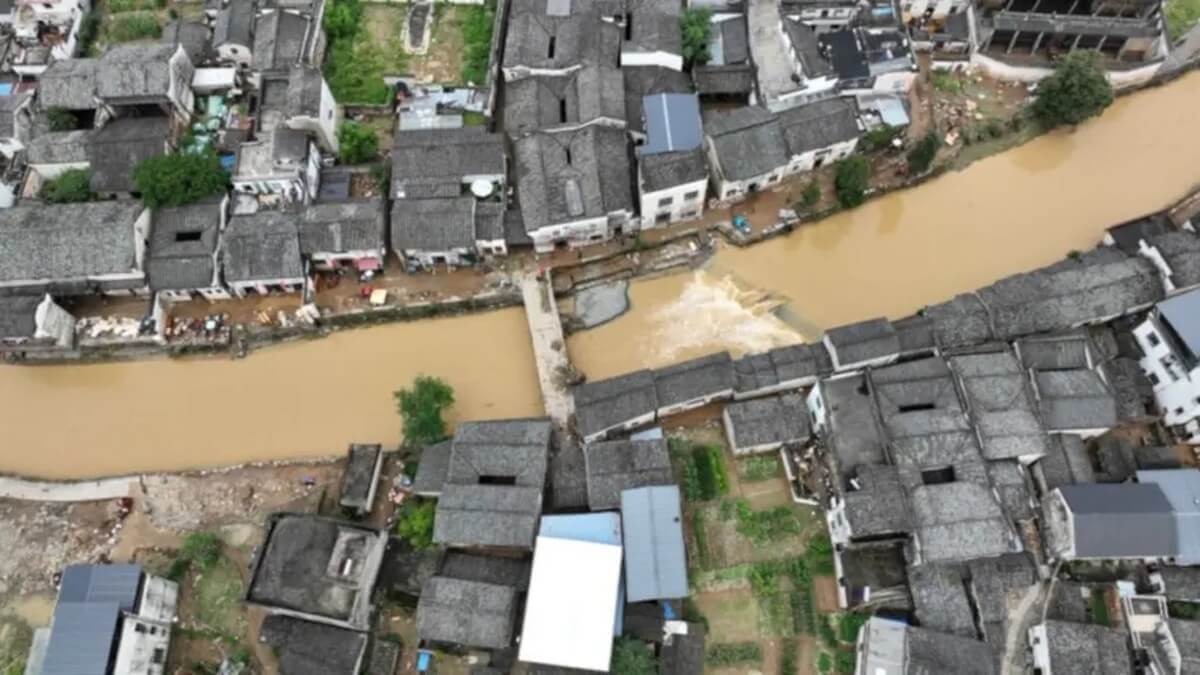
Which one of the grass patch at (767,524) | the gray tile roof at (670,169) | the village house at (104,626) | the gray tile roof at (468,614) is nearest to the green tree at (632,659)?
the gray tile roof at (468,614)

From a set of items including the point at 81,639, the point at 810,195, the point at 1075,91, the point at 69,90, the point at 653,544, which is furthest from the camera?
the point at 69,90

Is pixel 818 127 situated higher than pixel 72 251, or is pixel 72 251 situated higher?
pixel 818 127

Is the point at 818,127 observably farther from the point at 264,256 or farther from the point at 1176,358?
the point at 264,256

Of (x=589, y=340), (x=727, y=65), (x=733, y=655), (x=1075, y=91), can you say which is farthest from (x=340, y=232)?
(x=1075, y=91)

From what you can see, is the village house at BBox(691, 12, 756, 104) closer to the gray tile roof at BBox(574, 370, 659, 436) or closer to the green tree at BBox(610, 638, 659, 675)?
the gray tile roof at BBox(574, 370, 659, 436)

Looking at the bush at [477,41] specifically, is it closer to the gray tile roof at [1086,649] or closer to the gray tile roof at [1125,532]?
the gray tile roof at [1125,532]

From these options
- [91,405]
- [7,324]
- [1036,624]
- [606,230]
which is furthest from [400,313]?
[1036,624]

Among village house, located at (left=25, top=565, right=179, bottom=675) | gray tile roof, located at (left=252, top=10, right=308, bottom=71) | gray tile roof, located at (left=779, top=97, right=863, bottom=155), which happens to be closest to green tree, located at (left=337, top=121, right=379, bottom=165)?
gray tile roof, located at (left=252, top=10, right=308, bottom=71)

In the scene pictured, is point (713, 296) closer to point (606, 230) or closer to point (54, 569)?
point (606, 230)
